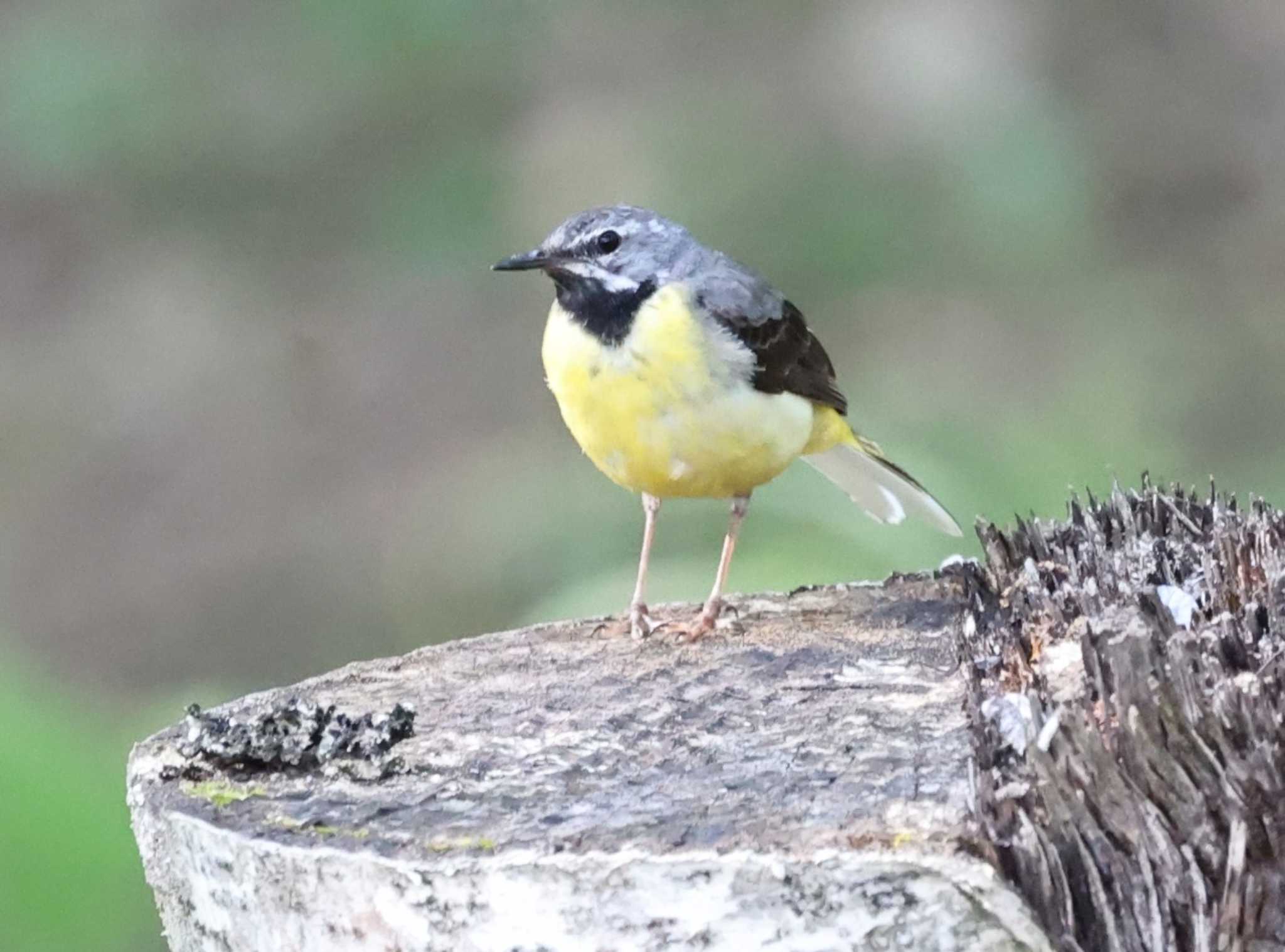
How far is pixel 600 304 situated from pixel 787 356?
58cm

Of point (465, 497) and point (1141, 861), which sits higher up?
point (465, 497)

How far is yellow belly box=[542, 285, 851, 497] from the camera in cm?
450

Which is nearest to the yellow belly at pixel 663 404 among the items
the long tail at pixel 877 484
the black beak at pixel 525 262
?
the black beak at pixel 525 262

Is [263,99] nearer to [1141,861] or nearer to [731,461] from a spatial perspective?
[731,461]

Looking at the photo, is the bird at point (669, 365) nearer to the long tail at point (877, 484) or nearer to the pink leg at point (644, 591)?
the pink leg at point (644, 591)

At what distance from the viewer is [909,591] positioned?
422 cm

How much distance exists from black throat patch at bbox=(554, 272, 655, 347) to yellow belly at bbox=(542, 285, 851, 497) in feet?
0.07

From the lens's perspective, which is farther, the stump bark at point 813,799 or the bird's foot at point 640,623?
the bird's foot at point 640,623

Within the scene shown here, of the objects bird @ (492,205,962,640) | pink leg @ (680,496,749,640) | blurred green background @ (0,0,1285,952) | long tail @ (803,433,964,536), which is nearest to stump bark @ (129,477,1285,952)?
pink leg @ (680,496,749,640)

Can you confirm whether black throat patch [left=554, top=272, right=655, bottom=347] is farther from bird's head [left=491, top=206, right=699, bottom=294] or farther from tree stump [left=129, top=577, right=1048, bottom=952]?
tree stump [left=129, top=577, right=1048, bottom=952]

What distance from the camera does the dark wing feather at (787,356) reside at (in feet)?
15.6

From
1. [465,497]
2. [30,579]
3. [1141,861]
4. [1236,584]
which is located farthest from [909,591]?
[30,579]

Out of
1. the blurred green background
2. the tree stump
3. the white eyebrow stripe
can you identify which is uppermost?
the blurred green background

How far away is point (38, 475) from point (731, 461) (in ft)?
20.8
